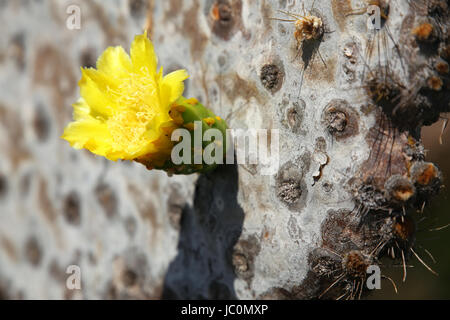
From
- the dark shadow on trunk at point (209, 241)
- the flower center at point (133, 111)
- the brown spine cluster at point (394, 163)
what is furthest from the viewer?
the dark shadow on trunk at point (209, 241)

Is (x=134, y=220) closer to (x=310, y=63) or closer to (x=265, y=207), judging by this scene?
(x=265, y=207)

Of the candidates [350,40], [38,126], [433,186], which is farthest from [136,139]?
[38,126]

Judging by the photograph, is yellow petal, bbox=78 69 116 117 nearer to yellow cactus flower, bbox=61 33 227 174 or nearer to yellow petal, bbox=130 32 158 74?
yellow cactus flower, bbox=61 33 227 174

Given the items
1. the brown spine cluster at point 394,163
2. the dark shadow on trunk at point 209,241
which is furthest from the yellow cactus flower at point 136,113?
the brown spine cluster at point 394,163

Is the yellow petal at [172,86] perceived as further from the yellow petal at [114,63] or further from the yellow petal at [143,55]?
the yellow petal at [114,63]

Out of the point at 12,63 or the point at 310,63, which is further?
the point at 12,63

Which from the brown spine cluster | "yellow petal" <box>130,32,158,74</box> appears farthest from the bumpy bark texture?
"yellow petal" <box>130,32,158,74</box>
